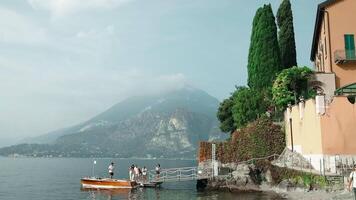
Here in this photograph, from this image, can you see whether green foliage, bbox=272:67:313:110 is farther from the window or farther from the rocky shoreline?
the rocky shoreline

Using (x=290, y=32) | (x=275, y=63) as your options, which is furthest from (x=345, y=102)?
(x=290, y=32)

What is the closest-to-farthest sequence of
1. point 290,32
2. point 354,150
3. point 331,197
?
point 331,197 → point 354,150 → point 290,32

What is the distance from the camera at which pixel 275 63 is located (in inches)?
1820

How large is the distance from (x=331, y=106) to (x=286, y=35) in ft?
81.9

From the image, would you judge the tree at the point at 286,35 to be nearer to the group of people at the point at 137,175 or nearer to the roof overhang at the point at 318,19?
the roof overhang at the point at 318,19

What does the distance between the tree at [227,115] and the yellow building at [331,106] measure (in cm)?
1282

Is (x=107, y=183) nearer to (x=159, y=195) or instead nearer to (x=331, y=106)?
(x=159, y=195)

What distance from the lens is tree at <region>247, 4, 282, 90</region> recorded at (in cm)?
4631

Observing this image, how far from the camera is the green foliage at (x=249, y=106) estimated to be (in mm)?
42656

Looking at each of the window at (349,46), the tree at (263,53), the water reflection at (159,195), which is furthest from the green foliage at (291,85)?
the water reflection at (159,195)

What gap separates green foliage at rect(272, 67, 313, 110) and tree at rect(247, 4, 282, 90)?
8133mm

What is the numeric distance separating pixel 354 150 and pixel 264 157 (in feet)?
35.8

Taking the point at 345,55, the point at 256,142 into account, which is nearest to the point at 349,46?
the point at 345,55

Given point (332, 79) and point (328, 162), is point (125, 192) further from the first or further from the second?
point (332, 79)
